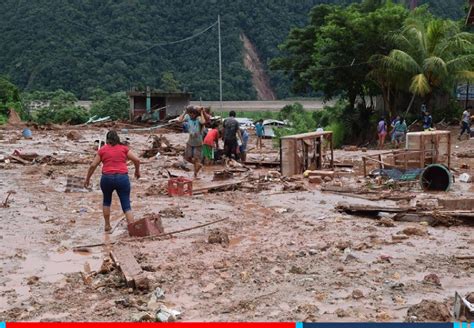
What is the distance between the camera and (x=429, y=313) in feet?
16.5

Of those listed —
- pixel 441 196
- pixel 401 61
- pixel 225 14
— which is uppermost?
pixel 225 14

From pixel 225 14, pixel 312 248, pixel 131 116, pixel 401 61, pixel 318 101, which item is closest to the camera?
pixel 312 248

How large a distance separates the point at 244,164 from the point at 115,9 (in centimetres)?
6369

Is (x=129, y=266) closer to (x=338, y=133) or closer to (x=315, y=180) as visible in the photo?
(x=315, y=180)

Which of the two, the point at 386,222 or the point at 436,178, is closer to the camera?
the point at 386,222

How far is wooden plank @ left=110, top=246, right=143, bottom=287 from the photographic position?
5968mm

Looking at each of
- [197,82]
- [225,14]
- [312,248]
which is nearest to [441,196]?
[312,248]

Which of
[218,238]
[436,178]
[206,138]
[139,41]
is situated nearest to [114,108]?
[139,41]

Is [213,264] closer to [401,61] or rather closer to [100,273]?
Answer: [100,273]

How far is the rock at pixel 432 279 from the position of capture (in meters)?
6.04

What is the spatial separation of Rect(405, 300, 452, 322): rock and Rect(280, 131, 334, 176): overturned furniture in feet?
32.5

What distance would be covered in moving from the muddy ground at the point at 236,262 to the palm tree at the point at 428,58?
55.5ft

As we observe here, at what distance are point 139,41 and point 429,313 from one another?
70281mm

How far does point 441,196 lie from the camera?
39.1 ft
